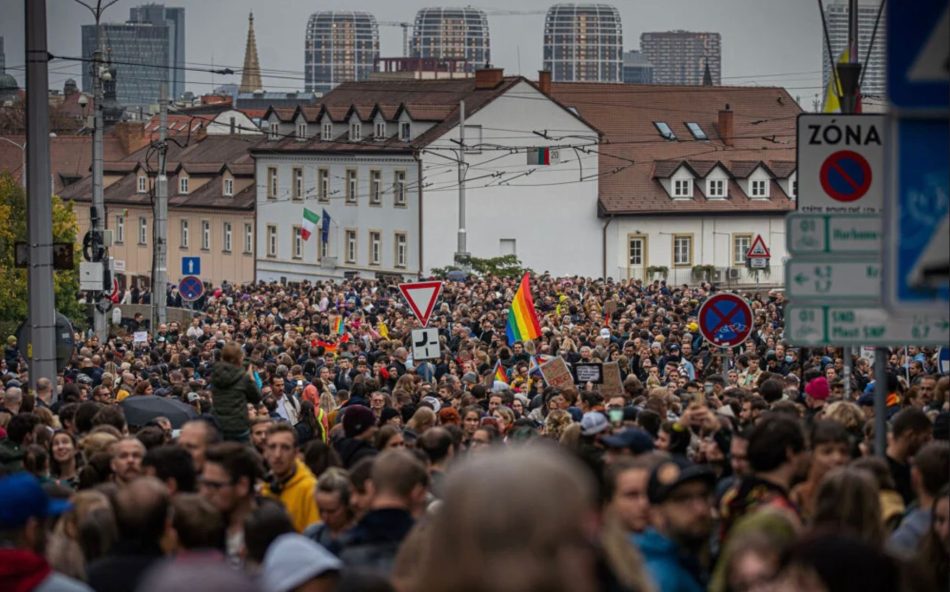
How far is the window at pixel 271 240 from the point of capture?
289 ft

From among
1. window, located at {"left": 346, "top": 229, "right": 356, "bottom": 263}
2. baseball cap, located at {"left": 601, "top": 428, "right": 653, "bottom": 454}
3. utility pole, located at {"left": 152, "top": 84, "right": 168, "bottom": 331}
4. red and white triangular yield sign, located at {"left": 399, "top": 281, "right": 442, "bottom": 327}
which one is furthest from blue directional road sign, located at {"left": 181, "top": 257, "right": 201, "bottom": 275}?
baseball cap, located at {"left": 601, "top": 428, "right": 653, "bottom": 454}

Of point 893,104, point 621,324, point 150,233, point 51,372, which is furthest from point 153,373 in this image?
point 150,233

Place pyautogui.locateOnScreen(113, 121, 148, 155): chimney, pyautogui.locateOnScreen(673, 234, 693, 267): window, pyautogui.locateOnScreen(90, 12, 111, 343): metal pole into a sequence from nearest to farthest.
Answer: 1. pyautogui.locateOnScreen(90, 12, 111, 343): metal pole
2. pyautogui.locateOnScreen(673, 234, 693, 267): window
3. pyautogui.locateOnScreen(113, 121, 148, 155): chimney

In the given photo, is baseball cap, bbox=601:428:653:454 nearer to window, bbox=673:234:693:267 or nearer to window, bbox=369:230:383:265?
window, bbox=369:230:383:265

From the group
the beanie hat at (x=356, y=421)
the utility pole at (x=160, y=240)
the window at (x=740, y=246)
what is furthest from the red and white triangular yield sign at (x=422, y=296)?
the window at (x=740, y=246)

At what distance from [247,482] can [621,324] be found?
29.9 metres

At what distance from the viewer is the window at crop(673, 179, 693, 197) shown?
79.6m

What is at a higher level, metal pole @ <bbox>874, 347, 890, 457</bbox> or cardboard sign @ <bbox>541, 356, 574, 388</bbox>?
metal pole @ <bbox>874, 347, 890, 457</bbox>

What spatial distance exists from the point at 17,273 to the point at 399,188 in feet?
73.6

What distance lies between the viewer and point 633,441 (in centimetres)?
962

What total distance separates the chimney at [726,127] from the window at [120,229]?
3261 centimetres

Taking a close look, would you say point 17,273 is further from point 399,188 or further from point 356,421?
point 356,421

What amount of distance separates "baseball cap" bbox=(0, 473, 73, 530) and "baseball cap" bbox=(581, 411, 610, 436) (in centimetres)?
448

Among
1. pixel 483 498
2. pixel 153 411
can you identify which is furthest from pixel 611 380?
pixel 483 498
